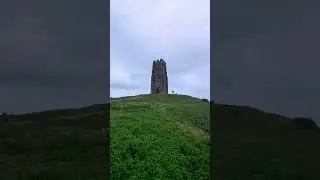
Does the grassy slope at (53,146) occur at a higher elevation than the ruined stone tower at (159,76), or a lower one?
lower

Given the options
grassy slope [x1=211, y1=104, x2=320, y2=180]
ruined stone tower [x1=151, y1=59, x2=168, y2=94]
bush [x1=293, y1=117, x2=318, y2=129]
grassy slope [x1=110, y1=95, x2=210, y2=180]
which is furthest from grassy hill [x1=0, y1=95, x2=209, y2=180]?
ruined stone tower [x1=151, y1=59, x2=168, y2=94]

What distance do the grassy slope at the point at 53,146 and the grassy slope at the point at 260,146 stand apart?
27.4 ft

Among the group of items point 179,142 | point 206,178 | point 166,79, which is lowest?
point 206,178

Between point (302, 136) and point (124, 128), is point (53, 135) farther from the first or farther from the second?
point (302, 136)

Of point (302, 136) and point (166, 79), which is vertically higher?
point (166, 79)

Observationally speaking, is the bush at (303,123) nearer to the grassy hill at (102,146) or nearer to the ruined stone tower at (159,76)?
the grassy hill at (102,146)

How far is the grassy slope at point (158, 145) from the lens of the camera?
28.2 metres

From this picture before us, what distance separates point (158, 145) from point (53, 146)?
7613mm

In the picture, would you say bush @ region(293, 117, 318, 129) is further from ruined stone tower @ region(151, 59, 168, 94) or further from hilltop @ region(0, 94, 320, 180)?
ruined stone tower @ region(151, 59, 168, 94)

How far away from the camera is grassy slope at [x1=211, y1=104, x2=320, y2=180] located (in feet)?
90.6

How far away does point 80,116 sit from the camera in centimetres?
4341

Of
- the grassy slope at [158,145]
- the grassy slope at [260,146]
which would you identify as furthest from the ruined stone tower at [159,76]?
the grassy slope at [260,146]

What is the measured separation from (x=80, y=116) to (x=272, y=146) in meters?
19.9

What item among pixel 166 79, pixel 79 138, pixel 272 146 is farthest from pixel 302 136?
pixel 166 79
